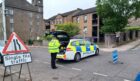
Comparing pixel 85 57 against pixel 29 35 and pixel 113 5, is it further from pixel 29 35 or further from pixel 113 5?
pixel 29 35

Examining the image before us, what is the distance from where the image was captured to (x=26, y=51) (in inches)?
238

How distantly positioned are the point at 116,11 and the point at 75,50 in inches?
593

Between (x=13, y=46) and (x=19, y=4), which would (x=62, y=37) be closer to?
(x=13, y=46)

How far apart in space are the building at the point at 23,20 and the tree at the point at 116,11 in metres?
26.8

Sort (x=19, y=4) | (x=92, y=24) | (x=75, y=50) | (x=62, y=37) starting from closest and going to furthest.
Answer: (x=75, y=50)
(x=62, y=37)
(x=92, y=24)
(x=19, y=4)

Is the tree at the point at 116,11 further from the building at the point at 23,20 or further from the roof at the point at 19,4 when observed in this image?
the roof at the point at 19,4

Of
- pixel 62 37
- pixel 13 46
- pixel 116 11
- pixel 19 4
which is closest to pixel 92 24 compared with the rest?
pixel 116 11

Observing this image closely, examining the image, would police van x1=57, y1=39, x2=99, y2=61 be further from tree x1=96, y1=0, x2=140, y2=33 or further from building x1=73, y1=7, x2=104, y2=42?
building x1=73, y1=7, x2=104, y2=42

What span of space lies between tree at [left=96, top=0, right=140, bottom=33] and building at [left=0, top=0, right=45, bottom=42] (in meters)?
26.8

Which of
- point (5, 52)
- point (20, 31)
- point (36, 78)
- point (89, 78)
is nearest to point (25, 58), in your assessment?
point (5, 52)

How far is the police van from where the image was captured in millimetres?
10352

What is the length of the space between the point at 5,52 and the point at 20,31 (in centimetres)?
4197

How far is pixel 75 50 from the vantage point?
35.4 ft

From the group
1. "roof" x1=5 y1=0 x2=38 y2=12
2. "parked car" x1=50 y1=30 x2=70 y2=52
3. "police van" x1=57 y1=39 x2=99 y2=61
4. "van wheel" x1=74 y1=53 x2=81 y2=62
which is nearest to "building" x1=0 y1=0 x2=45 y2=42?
"roof" x1=5 y1=0 x2=38 y2=12
